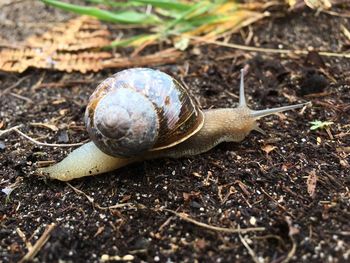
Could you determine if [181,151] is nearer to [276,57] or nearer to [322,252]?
[322,252]

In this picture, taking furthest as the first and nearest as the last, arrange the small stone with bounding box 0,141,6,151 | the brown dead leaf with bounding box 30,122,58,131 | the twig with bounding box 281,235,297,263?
the brown dead leaf with bounding box 30,122,58,131
the small stone with bounding box 0,141,6,151
the twig with bounding box 281,235,297,263

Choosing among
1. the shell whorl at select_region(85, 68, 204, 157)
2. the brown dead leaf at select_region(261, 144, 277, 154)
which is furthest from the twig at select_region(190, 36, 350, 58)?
the shell whorl at select_region(85, 68, 204, 157)

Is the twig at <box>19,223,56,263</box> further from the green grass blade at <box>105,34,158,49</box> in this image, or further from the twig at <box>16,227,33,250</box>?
the green grass blade at <box>105,34,158,49</box>

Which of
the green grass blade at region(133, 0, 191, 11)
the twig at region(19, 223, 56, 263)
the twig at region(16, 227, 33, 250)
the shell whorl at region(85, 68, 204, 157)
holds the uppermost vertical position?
the green grass blade at region(133, 0, 191, 11)

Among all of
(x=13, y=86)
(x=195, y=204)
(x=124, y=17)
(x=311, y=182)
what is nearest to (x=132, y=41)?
(x=124, y=17)

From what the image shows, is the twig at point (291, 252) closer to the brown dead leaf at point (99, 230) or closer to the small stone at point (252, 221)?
the small stone at point (252, 221)

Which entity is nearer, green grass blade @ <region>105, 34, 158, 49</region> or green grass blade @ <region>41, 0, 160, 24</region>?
green grass blade @ <region>41, 0, 160, 24</region>

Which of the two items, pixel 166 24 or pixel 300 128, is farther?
pixel 166 24

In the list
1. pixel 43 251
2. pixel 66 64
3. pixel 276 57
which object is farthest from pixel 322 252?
pixel 66 64
